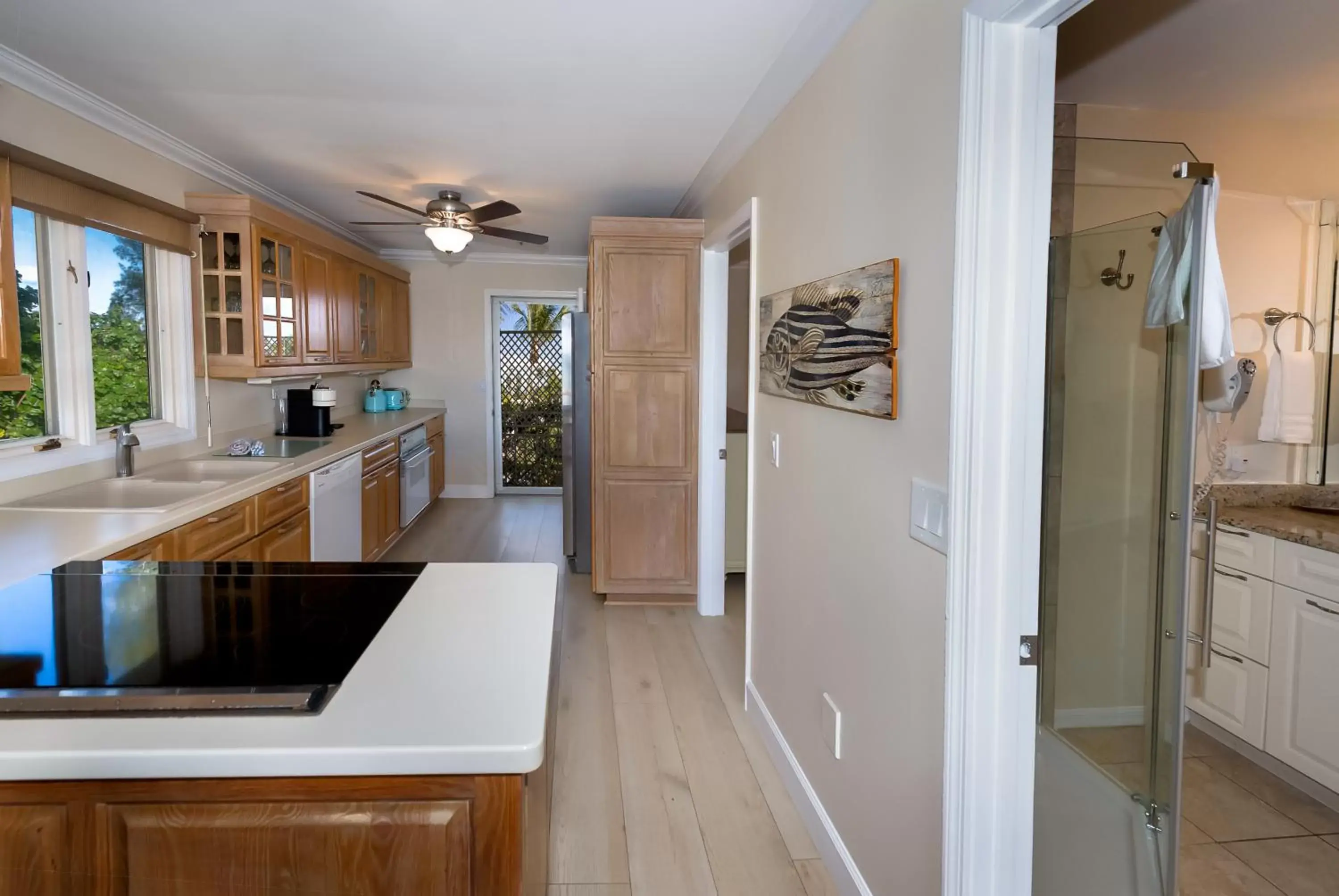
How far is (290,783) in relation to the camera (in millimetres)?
955

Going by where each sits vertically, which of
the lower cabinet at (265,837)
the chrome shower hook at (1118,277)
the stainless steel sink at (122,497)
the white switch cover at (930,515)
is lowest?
the lower cabinet at (265,837)

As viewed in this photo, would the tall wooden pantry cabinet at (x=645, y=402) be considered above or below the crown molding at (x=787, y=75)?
below

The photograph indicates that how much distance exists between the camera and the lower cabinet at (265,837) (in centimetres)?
94

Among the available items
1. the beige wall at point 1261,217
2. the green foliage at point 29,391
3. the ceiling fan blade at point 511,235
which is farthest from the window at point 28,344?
the beige wall at point 1261,217

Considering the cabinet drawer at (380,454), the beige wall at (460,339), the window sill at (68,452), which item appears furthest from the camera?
the beige wall at (460,339)

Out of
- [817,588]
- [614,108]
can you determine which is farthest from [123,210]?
[817,588]

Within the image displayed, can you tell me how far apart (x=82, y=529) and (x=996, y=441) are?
2545mm

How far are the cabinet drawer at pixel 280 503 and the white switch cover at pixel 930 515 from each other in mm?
2714

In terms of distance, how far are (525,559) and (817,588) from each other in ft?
10.9

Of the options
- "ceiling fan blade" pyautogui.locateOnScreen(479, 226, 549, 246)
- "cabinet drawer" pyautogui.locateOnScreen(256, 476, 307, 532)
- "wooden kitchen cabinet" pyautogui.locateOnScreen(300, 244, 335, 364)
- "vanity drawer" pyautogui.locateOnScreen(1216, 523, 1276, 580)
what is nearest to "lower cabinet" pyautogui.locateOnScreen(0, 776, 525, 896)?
"cabinet drawer" pyautogui.locateOnScreen(256, 476, 307, 532)

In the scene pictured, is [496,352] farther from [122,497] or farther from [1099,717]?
[1099,717]

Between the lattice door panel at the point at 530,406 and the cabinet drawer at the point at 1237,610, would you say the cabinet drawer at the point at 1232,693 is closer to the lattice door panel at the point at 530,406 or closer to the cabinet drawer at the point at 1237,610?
the cabinet drawer at the point at 1237,610

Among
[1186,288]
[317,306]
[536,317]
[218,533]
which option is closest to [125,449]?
[218,533]

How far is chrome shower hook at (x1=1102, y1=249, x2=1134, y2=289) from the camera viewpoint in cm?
184
